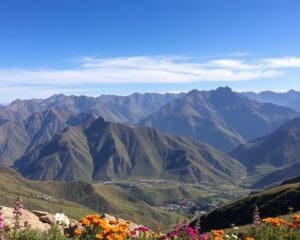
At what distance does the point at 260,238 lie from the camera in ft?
59.6

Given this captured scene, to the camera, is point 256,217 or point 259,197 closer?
point 256,217

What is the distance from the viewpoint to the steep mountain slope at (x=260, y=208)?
117637 mm

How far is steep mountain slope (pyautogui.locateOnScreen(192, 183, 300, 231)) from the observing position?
11764 centimetres

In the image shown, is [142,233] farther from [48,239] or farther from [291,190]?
[291,190]

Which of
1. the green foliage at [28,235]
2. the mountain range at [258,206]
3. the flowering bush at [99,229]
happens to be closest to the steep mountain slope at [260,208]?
the mountain range at [258,206]

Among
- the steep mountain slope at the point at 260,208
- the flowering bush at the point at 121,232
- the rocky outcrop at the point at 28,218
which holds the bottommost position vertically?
the steep mountain slope at the point at 260,208

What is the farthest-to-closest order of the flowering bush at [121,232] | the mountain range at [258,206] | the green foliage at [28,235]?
1. the mountain range at [258,206]
2. the green foliage at [28,235]
3. the flowering bush at [121,232]

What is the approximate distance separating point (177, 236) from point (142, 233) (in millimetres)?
1502

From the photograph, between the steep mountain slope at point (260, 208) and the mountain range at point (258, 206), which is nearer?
the mountain range at point (258, 206)

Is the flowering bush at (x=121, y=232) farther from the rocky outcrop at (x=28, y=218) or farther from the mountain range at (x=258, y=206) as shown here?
the mountain range at (x=258, y=206)

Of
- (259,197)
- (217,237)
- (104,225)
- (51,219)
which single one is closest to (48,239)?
(104,225)

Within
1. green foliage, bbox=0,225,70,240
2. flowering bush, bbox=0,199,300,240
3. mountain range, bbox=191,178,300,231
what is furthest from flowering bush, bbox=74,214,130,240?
mountain range, bbox=191,178,300,231

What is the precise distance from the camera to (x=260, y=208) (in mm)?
126562

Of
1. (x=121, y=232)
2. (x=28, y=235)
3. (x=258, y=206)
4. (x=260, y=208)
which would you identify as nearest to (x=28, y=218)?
(x=28, y=235)
